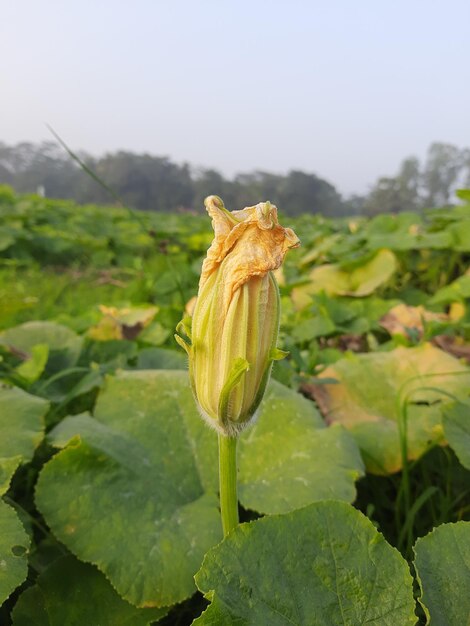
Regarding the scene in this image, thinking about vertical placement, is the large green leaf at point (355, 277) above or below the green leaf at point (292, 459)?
below

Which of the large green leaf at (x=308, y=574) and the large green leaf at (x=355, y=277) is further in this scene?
the large green leaf at (x=355, y=277)

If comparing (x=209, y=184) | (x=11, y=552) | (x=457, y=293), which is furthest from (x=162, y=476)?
(x=209, y=184)

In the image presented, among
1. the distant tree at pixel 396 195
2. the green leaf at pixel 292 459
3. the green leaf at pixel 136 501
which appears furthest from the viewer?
the distant tree at pixel 396 195

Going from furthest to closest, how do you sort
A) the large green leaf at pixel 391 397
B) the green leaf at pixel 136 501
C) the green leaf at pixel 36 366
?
the green leaf at pixel 36 366 → the large green leaf at pixel 391 397 → the green leaf at pixel 136 501

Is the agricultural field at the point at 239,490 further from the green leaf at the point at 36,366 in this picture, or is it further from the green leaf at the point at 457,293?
the green leaf at the point at 457,293

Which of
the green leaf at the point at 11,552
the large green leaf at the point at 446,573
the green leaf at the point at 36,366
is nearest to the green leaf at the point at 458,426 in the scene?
the large green leaf at the point at 446,573

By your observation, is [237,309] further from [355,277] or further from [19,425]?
[355,277]

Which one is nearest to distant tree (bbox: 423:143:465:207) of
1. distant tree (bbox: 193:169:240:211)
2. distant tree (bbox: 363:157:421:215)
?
distant tree (bbox: 363:157:421:215)
